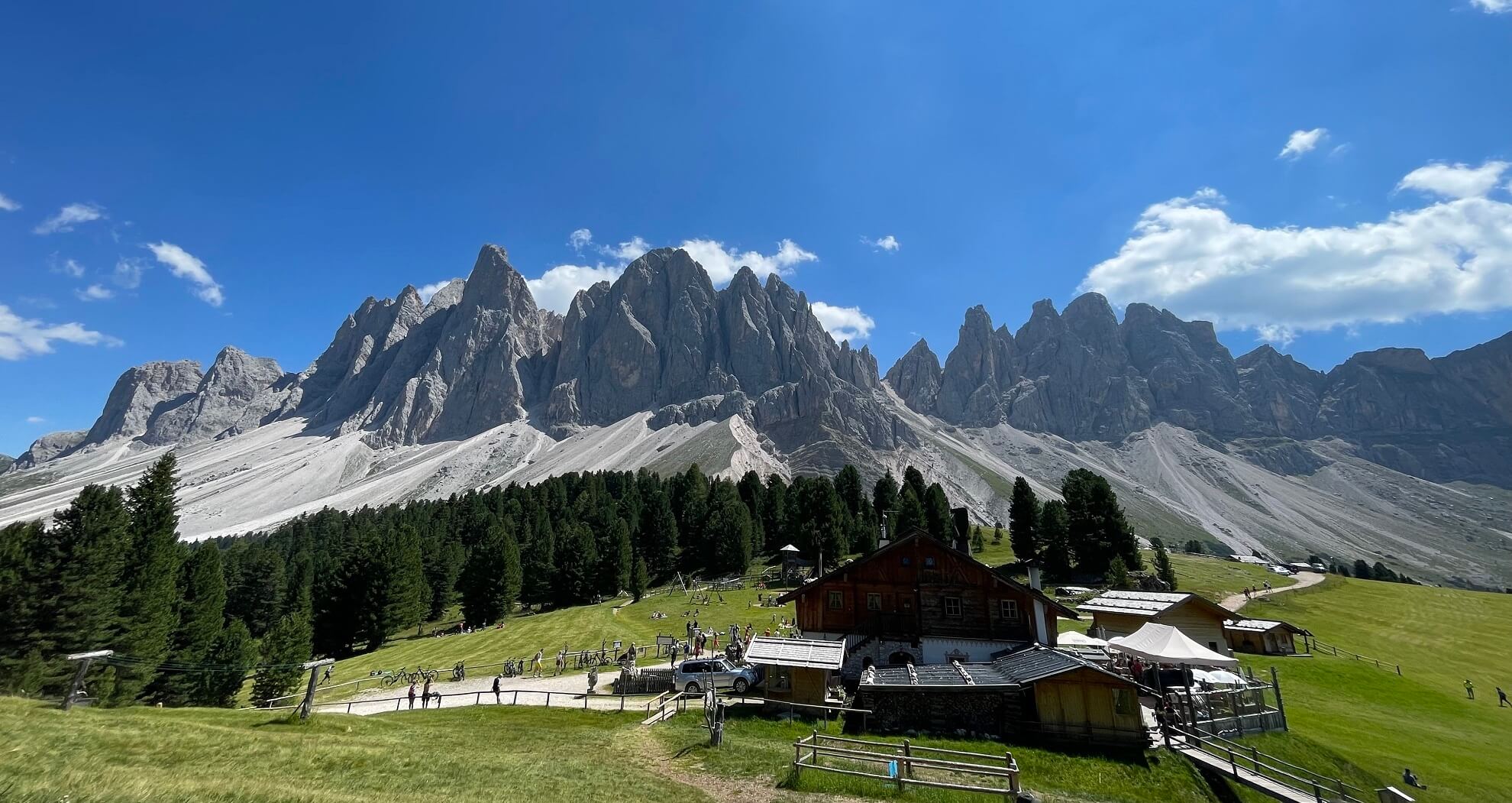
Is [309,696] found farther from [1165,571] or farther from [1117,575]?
[1165,571]

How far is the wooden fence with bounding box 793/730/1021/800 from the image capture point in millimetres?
18125

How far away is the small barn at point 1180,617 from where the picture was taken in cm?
4384

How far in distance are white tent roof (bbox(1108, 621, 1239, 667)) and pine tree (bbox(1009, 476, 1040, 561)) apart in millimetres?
51008

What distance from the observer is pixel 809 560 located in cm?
8038

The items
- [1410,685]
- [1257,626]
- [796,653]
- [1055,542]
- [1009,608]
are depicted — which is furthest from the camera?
[1055,542]

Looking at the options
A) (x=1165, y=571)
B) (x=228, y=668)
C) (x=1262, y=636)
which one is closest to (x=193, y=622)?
(x=228, y=668)

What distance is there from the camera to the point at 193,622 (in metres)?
49.2

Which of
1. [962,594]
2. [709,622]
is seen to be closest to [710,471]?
[709,622]

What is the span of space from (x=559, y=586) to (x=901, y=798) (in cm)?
6733

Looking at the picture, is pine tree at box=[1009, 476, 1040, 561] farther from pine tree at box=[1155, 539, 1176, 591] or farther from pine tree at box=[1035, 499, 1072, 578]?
pine tree at box=[1155, 539, 1176, 591]

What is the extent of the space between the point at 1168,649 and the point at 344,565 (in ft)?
237

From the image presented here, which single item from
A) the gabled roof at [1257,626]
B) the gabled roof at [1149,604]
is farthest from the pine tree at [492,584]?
the gabled roof at [1257,626]

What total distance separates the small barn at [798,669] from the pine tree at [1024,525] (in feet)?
195

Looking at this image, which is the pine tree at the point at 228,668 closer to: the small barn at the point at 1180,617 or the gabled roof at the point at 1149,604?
the small barn at the point at 1180,617
